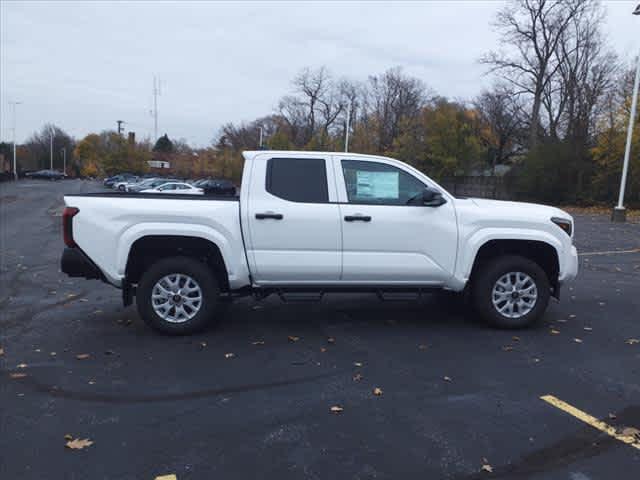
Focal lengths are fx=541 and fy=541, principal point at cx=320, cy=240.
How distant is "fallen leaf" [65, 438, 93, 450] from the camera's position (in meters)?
3.52

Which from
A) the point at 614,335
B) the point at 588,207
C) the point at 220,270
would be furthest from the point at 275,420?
the point at 588,207

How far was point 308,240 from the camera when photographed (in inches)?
231

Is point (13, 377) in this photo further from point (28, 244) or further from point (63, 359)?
point (28, 244)

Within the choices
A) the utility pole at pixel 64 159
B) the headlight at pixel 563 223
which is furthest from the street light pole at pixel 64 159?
the headlight at pixel 563 223

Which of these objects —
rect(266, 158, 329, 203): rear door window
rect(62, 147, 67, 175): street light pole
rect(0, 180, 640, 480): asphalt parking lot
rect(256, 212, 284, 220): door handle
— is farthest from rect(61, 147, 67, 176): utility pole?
rect(256, 212, 284, 220): door handle

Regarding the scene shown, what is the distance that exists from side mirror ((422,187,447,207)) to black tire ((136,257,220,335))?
246 cm

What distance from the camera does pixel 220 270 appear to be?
6.07 meters

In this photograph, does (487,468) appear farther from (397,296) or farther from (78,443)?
(397,296)

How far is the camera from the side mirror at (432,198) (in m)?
5.86

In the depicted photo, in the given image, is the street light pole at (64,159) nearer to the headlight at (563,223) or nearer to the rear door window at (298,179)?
the rear door window at (298,179)

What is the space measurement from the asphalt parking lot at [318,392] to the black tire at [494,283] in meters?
0.16

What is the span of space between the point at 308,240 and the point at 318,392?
186 cm

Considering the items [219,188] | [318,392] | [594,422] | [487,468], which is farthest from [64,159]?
[487,468]

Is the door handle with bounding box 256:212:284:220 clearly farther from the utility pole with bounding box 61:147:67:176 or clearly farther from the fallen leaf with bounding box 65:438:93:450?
the utility pole with bounding box 61:147:67:176
